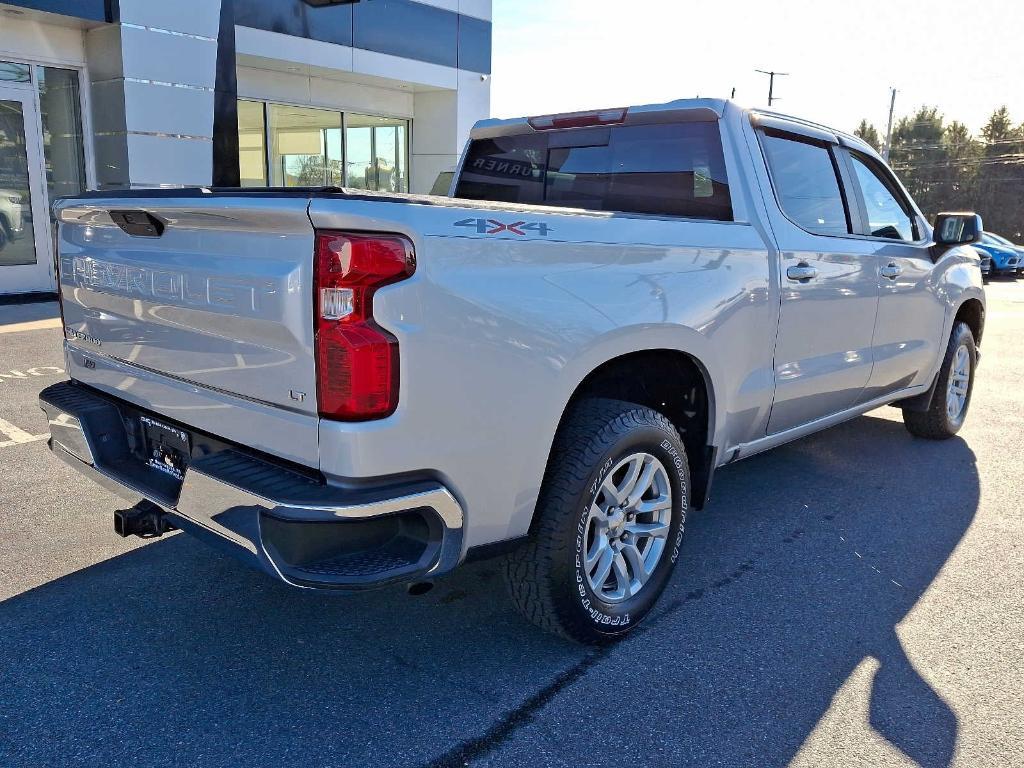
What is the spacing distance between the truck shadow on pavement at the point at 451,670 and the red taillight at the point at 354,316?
3.44 ft

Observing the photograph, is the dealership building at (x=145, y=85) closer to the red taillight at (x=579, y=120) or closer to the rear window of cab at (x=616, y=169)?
the rear window of cab at (x=616, y=169)

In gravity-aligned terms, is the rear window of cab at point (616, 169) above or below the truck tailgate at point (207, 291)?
above

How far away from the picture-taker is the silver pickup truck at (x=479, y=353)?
7.14 ft

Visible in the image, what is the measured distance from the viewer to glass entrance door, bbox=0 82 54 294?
1124 centimetres

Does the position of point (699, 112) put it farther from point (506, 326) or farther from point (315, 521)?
point (315, 521)

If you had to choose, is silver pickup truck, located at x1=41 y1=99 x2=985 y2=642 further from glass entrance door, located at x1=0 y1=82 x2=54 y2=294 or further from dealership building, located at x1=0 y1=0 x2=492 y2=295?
glass entrance door, located at x1=0 y1=82 x2=54 y2=294

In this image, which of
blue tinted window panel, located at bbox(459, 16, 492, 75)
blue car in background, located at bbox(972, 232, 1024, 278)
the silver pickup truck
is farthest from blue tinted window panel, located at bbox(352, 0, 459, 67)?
blue car in background, located at bbox(972, 232, 1024, 278)

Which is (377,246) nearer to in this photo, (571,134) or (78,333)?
(78,333)

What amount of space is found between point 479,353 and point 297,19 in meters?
13.1

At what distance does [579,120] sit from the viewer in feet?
13.5

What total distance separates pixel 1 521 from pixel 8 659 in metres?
1.36

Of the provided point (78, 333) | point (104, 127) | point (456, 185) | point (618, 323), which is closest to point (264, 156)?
point (104, 127)

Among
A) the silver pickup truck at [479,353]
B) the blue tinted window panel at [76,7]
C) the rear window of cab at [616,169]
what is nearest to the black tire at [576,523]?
the silver pickup truck at [479,353]

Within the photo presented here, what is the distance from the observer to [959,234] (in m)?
4.84
